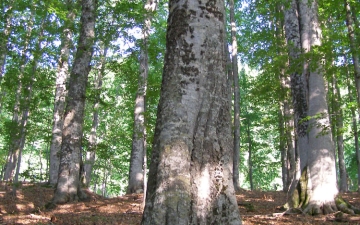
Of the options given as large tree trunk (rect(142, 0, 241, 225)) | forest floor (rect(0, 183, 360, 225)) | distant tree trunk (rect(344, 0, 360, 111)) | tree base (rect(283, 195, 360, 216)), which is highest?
distant tree trunk (rect(344, 0, 360, 111))

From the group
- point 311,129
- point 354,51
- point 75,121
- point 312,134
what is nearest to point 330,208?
point 312,134

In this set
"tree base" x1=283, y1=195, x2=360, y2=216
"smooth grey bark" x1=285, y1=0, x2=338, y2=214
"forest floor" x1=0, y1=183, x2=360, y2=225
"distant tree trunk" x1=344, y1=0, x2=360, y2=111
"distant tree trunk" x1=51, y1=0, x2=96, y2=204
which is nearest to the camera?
"forest floor" x1=0, y1=183, x2=360, y2=225

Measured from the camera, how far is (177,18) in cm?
414

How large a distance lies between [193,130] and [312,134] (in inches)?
223

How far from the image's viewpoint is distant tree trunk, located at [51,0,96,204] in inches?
397

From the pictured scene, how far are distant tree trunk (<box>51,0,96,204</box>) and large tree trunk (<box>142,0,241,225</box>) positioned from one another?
7.13 meters

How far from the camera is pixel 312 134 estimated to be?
27.3 ft

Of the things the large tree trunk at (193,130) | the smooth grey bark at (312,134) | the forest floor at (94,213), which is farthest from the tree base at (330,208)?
the large tree trunk at (193,130)

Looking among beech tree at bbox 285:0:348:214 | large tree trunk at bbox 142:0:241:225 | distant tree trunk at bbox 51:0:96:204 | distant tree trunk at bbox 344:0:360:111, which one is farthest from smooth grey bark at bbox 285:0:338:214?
distant tree trunk at bbox 51:0:96:204

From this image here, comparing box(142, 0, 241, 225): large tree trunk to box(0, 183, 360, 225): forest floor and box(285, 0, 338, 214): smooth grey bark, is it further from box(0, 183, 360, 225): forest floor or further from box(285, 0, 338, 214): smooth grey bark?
box(285, 0, 338, 214): smooth grey bark

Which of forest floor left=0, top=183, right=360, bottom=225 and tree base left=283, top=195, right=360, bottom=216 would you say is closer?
forest floor left=0, top=183, right=360, bottom=225

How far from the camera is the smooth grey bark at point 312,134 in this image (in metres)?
7.77

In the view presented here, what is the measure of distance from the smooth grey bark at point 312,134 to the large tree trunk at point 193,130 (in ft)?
12.6

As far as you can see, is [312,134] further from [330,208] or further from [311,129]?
[330,208]
